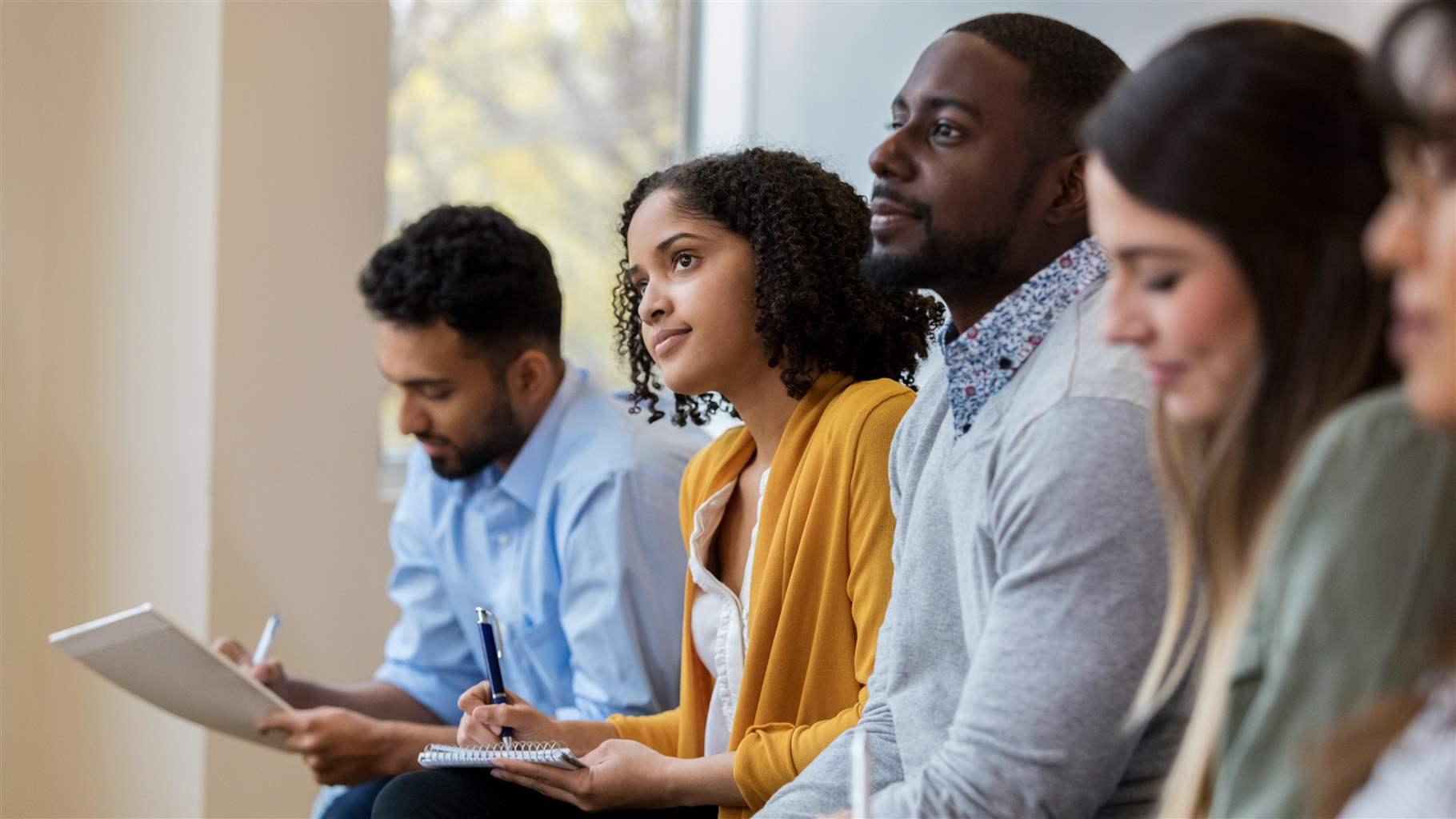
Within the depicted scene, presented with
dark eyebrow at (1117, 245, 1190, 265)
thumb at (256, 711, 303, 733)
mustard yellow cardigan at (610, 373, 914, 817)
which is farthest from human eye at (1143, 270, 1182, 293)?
thumb at (256, 711, 303, 733)

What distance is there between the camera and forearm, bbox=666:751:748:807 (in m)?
1.58

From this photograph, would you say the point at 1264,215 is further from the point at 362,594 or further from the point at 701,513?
the point at 362,594

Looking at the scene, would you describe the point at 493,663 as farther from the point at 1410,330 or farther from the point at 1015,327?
the point at 1410,330

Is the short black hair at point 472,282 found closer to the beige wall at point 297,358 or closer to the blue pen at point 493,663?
the beige wall at point 297,358

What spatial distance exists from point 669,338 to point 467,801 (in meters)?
0.58

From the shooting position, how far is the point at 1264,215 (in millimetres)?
840

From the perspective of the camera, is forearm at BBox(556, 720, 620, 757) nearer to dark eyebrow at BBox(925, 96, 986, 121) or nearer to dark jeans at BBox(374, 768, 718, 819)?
dark jeans at BBox(374, 768, 718, 819)

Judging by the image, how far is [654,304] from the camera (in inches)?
68.2

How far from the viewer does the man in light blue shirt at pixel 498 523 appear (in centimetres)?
198

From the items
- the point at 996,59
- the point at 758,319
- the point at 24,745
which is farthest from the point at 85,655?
the point at 996,59

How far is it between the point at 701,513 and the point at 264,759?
1.34 meters

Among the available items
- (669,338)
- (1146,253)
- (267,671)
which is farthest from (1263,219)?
(267,671)

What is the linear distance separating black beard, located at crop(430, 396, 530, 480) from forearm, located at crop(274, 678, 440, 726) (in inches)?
13.9

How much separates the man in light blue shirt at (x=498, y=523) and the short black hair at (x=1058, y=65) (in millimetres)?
896
